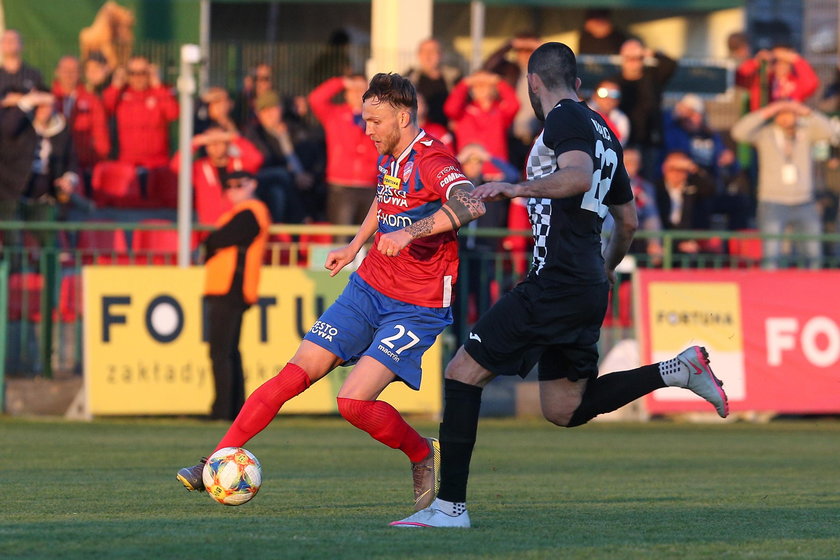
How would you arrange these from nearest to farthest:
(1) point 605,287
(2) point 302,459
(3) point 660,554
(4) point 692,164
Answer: (3) point 660,554 < (1) point 605,287 < (2) point 302,459 < (4) point 692,164

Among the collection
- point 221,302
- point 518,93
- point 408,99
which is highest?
point 518,93

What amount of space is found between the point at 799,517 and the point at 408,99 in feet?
9.40

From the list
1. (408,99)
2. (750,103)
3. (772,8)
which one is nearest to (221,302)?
(408,99)

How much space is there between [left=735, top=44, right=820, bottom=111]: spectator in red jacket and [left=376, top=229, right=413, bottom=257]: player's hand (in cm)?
1304

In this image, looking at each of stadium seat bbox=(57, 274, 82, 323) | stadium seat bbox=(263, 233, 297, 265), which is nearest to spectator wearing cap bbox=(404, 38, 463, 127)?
stadium seat bbox=(263, 233, 297, 265)

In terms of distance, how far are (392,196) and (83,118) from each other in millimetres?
10098

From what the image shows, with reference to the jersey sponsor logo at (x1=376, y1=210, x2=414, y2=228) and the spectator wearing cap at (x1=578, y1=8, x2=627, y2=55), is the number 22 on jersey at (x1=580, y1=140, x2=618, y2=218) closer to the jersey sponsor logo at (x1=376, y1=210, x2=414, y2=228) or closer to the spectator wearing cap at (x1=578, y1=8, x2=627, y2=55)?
the jersey sponsor logo at (x1=376, y1=210, x2=414, y2=228)

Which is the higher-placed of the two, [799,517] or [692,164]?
[692,164]

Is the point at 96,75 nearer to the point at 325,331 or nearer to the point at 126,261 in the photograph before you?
the point at 126,261

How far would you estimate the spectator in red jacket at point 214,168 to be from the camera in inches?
627

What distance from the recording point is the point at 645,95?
17266mm

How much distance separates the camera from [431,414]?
1502cm

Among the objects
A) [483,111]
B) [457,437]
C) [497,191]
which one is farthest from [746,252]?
[497,191]

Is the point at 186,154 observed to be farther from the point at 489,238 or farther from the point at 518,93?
the point at 518,93
